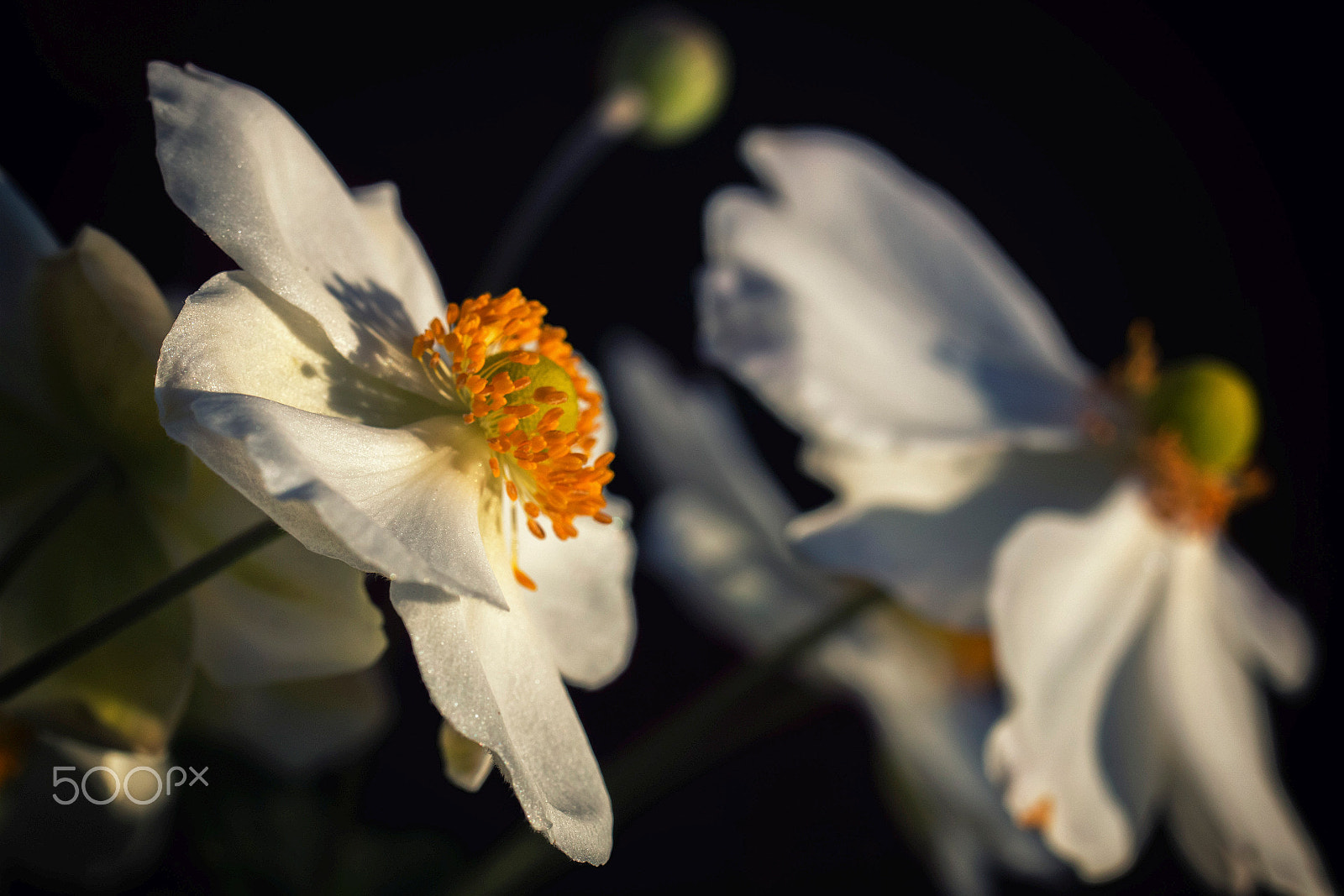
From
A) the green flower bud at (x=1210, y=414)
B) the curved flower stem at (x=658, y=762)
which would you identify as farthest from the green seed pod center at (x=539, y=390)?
the green flower bud at (x=1210, y=414)

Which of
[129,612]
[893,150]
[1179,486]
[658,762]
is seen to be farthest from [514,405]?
[893,150]

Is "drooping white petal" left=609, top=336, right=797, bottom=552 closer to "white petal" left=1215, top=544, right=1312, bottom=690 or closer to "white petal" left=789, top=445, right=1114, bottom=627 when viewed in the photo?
"white petal" left=789, top=445, right=1114, bottom=627

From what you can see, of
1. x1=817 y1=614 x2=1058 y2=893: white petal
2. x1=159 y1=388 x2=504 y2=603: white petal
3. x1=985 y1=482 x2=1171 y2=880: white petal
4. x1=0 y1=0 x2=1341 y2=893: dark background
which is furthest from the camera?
x1=0 y1=0 x2=1341 y2=893: dark background

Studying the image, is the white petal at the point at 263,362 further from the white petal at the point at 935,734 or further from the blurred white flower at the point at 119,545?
the white petal at the point at 935,734

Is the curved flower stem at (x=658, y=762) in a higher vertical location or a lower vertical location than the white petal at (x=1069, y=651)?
lower

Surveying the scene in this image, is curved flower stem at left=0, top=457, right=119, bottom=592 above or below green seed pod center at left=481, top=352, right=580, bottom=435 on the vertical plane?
below

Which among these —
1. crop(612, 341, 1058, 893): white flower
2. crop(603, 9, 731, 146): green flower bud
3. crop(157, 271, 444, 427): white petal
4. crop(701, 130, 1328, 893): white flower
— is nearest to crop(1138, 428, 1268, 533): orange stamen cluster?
crop(701, 130, 1328, 893): white flower

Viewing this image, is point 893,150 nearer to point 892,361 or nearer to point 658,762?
point 892,361

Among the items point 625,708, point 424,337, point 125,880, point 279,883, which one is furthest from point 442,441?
point 625,708
